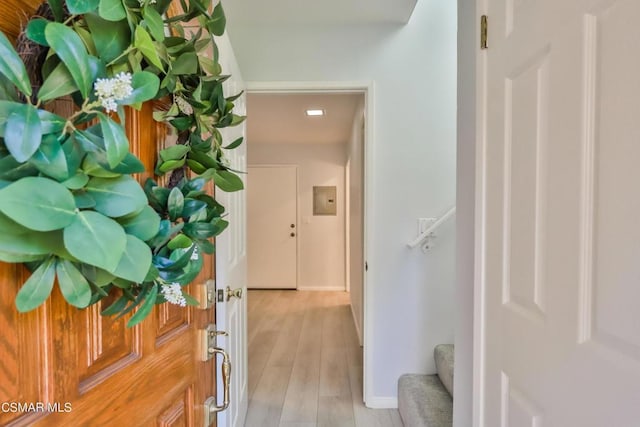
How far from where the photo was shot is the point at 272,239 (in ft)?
18.2

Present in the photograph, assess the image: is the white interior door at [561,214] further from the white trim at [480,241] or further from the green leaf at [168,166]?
the green leaf at [168,166]

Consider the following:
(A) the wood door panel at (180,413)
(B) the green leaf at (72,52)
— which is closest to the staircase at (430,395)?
(A) the wood door panel at (180,413)

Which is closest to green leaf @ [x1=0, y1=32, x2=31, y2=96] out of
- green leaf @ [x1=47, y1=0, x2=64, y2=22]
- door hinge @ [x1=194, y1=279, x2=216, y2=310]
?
green leaf @ [x1=47, y1=0, x2=64, y2=22]

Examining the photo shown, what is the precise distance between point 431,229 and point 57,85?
6.67 feet

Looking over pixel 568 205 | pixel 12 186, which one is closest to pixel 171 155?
pixel 12 186

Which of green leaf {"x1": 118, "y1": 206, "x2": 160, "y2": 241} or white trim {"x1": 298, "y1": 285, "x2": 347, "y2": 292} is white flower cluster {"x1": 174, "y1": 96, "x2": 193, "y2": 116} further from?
white trim {"x1": 298, "y1": 285, "x2": 347, "y2": 292}

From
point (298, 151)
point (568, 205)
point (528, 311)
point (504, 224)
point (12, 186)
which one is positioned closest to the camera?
point (12, 186)

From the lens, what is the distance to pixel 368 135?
2.23 meters

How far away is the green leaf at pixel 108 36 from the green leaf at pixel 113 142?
0.11 metres

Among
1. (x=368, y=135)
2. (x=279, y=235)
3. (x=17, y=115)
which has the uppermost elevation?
(x=368, y=135)

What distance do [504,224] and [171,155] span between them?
820mm

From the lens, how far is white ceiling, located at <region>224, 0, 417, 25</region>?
6.40 ft

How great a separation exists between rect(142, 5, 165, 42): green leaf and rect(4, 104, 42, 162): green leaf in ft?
0.74

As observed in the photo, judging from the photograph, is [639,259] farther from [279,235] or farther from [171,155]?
[279,235]
